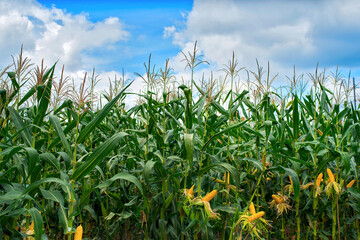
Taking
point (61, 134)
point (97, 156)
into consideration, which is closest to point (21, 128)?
point (61, 134)

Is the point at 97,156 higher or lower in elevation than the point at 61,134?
lower

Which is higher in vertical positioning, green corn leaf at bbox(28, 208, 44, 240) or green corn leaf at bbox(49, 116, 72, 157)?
green corn leaf at bbox(49, 116, 72, 157)

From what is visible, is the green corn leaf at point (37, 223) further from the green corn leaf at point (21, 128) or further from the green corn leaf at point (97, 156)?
the green corn leaf at point (21, 128)

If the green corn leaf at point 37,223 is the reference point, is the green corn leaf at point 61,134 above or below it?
above

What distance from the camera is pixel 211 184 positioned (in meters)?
3.34

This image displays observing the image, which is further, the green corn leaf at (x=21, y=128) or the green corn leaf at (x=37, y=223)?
the green corn leaf at (x=21, y=128)

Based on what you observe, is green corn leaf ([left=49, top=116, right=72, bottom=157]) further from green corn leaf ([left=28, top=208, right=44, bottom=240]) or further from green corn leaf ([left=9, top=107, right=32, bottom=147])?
green corn leaf ([left=28, top=208, right=44, bottom=240])

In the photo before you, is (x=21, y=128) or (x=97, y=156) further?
(x=21, y=128)

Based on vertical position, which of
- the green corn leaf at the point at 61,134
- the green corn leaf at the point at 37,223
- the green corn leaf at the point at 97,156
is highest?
the green corn leaf at the point at 61,134

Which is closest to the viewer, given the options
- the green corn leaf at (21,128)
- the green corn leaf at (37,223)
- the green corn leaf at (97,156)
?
the green corn leaf at (37,223)

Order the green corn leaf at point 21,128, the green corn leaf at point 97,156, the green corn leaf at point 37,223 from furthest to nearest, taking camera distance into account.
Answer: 1. the green corn leaf at point 21,128
2. the green corn leaf at point 97,156
3. the green corn leaf at point 37,223

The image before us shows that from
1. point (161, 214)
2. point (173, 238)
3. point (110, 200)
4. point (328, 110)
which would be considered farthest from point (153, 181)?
point (328, 110)

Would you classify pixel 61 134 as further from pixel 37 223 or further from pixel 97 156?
pixel 37 223

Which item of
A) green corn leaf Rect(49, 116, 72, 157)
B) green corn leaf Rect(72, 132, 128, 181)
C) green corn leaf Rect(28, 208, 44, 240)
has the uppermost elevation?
green corn leaf Rect(49, 116, 72, 157)
